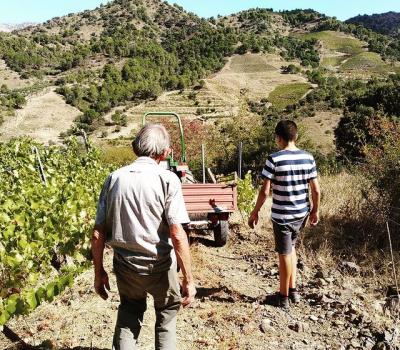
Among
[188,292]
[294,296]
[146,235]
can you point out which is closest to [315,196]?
[294,296]

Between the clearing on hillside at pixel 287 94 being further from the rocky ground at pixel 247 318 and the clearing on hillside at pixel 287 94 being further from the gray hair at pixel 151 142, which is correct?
the gray hair at pixel 151 142

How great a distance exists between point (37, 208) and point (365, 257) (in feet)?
11.2

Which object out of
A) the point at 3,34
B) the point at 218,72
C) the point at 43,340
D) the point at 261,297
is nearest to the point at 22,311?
the point at 43,340

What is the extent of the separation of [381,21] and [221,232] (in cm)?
16281

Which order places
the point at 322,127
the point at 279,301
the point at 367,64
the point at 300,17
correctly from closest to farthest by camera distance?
the point at 279,301
the point at 322,127
the point at 367,64
the point at 300,17

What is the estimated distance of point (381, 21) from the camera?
147500mm

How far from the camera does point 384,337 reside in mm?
3168

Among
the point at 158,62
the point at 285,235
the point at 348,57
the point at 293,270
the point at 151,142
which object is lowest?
the point at 293,270

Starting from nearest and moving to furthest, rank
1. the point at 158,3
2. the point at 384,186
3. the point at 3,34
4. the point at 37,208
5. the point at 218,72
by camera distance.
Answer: the point at 37,208 < the point at 384,186 < the point at 218,72 < the point at 3,34 < the point at 158,3

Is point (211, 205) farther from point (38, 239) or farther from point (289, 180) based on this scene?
point (38, 239)

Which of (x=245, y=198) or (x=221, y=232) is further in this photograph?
(x=245, y=198)

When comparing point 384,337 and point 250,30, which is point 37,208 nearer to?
point 384,337

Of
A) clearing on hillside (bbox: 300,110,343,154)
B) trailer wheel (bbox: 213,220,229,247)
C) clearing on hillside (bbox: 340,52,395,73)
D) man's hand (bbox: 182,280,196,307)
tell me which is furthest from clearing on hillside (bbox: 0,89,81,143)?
clearing on hillside (bbox: 340,52,395,73)

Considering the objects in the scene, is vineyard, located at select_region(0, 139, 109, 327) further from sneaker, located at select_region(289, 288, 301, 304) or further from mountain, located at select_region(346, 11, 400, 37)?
mountain, located at select_region(346, 11, 400, 37)
